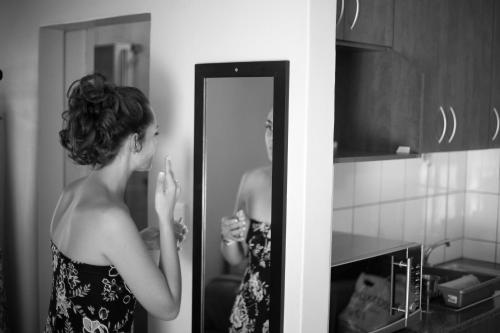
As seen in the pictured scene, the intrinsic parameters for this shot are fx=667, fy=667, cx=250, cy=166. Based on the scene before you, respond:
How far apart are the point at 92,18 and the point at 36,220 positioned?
930mm

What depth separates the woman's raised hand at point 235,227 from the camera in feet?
6.86

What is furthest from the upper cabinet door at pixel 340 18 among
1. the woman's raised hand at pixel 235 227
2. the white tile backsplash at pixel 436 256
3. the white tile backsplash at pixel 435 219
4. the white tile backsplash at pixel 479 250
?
the white tile backsplash at pixel 479 250

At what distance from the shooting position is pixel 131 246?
6.05ft

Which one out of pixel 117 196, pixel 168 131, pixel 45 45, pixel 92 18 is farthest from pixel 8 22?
Answer: pixel 117 196

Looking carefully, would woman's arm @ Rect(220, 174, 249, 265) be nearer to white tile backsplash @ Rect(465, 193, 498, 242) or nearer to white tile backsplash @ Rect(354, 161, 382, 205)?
Result: white tile backsplash @ Rect(354, 161, 382, 205)

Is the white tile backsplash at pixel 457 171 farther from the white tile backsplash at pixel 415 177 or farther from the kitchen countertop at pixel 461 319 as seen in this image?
the kitchen countertop at pixel 461 319

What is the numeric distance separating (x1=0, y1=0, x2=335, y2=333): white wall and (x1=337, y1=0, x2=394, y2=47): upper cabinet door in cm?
21

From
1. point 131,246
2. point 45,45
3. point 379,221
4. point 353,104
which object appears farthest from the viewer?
point 379,221

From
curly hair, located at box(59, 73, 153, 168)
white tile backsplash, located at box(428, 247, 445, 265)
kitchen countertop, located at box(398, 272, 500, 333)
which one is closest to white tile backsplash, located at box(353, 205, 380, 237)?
kitchen countertop, located at box(398, 272, 500, 333)

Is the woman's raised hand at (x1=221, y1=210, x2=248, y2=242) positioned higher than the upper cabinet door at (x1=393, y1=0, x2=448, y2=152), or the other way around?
the upper cabinet door at (x1=393, y1=0, x2=448, y2=152)

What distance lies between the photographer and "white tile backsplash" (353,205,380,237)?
305cm

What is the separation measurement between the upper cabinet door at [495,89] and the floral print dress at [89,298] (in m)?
1.93

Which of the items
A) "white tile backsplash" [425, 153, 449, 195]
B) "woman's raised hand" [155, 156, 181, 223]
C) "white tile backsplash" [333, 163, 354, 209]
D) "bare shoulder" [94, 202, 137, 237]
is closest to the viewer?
"bare shoulder" [94, 202, 137, 237]

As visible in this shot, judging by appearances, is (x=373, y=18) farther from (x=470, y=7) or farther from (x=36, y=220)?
(x=36, y=220)
